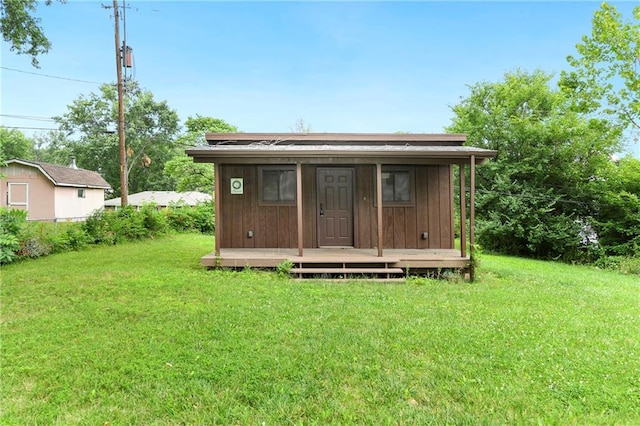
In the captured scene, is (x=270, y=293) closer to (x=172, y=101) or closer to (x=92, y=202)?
(x=92, y=202)

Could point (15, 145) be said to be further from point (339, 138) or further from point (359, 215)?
point (359, 215)

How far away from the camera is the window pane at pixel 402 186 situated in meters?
7.27

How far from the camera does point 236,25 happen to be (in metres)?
14.7

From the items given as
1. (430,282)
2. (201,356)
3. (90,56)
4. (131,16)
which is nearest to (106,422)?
(201,356)

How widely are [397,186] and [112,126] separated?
3019 cm

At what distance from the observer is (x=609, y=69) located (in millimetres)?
11086

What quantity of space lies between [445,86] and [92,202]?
79.7ft

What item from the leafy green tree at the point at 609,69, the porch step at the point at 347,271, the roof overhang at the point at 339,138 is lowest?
the porch step at the point at 347,271

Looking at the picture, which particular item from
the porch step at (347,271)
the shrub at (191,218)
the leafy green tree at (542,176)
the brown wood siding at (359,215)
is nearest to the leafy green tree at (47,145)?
the shrub at (191,218)

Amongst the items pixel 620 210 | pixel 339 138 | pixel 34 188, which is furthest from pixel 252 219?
pixel 34 188

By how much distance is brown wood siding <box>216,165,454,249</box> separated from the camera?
23.8ft

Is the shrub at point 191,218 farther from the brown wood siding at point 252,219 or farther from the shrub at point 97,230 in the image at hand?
the brown wood siding at point 252,219

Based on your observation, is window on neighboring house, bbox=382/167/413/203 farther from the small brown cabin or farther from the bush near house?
the bush near house

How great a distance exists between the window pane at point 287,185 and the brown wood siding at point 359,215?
0.23m
